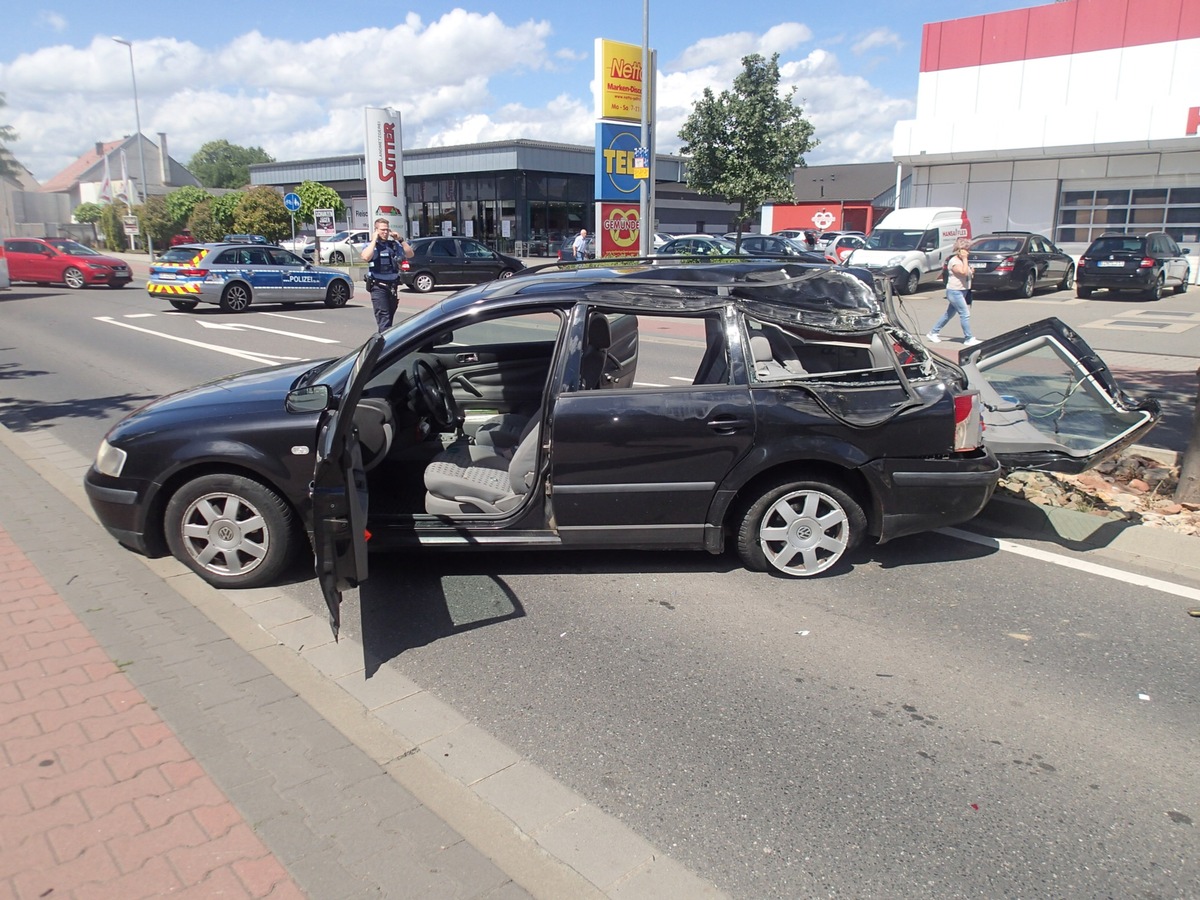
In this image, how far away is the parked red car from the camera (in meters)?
28.1

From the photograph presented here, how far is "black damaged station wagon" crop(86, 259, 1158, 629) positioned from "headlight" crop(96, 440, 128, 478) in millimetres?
14

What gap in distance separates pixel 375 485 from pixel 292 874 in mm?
2480

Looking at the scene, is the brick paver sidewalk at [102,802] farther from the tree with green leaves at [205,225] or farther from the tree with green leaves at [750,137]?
the tree with green leaves at [205,225]

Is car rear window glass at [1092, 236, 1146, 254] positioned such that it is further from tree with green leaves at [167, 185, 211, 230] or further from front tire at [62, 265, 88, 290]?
tree with green leaves at [167, 185, 211, 230]

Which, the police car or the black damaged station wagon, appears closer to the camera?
the black damaged station wagon

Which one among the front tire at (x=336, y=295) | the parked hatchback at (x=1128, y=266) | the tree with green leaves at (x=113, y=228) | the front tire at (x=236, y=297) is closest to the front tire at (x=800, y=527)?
the front tire at (x=236, y=297)

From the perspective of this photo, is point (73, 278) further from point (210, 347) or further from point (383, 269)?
point (383, 269)

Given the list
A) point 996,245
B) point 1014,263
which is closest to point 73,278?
point 996,245

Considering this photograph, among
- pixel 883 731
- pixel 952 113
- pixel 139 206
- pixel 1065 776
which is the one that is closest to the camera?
pixel 1065 776

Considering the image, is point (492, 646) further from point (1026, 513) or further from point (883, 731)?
point (1026, 513)

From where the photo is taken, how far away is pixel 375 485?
4961mm

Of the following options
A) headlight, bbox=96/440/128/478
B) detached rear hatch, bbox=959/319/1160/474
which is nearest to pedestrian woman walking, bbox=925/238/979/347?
detached rear hatch, bbox=959/319/1160/474

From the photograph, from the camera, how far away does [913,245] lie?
80.0 feet

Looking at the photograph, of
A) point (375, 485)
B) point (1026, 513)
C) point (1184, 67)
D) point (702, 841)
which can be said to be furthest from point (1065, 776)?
point (1184, 67)
